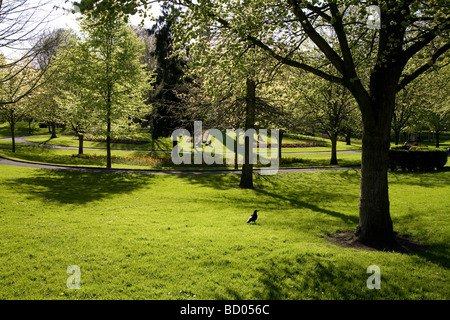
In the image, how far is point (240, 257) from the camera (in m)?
6.59

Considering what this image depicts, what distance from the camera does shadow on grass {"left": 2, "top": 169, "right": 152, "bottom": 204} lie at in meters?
14.3

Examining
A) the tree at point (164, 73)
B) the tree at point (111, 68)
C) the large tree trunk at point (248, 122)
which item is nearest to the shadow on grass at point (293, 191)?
the large tree trunk at point (248, 122)

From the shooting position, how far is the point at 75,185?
17.2 meters

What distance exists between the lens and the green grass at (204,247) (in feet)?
17.3

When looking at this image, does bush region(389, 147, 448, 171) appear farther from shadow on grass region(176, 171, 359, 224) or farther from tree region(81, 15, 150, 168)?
tree region(81, 15, 150, 168)

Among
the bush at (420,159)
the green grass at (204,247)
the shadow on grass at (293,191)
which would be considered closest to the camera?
the green grass at (204,247)

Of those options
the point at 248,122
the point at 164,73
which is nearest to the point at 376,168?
the point at 248,122

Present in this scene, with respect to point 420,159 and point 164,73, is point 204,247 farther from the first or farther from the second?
point 164,73

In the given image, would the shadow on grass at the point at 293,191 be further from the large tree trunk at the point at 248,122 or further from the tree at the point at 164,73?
the tree at the point at 164,73

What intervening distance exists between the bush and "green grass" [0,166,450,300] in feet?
25.1

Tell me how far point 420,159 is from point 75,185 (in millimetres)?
23145

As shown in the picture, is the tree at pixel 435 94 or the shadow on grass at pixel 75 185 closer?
the shadow on grass at pixel 75 185

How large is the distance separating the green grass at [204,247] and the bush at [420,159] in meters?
7.64
